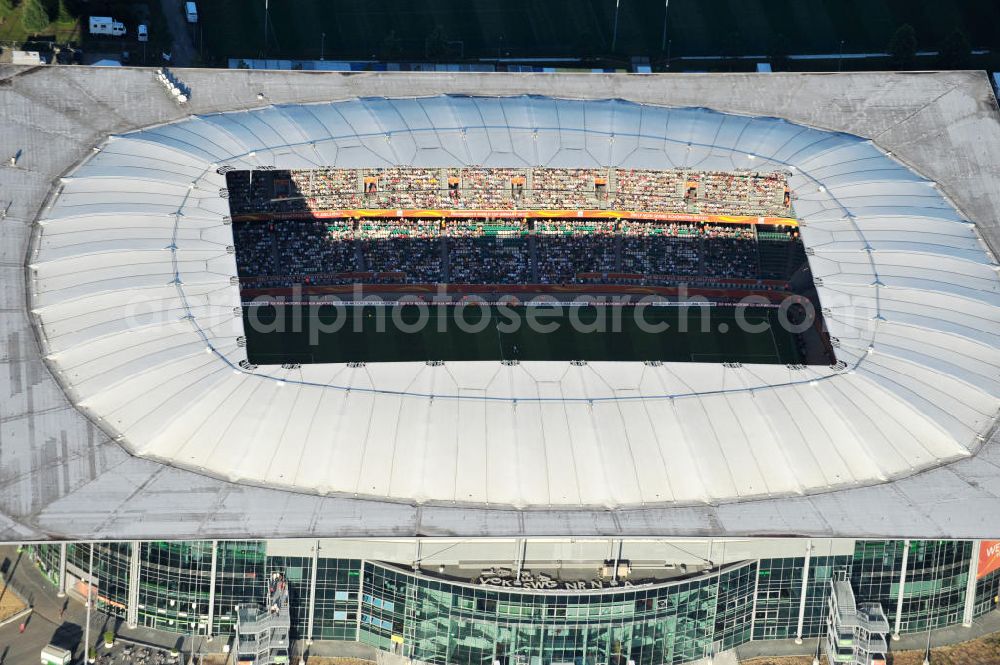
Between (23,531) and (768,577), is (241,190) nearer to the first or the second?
(23,531)

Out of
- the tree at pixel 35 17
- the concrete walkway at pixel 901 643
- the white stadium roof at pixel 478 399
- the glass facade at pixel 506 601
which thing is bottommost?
the concrete walkway at pixel 901 643

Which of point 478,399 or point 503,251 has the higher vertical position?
point 503,251

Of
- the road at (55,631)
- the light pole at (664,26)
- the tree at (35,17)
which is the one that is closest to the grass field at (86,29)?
the tree at (35,17)

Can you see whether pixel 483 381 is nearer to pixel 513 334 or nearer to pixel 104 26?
pixel 513 334

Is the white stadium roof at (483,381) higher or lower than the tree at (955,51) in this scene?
lower

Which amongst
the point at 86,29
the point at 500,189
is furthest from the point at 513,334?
the point at 86,29

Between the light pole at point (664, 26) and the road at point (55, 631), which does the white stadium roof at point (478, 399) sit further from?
the light pole at point (664, 26)
